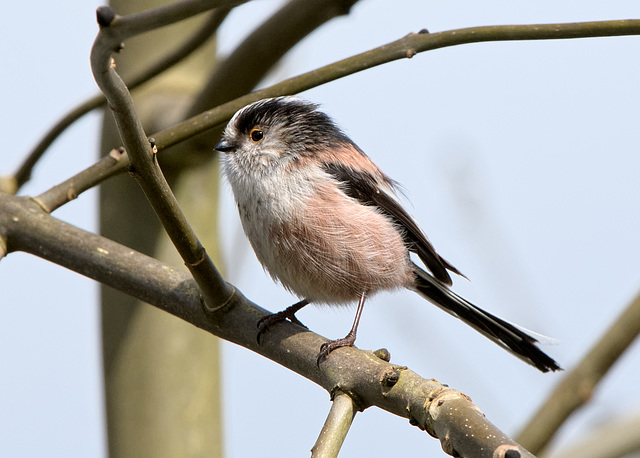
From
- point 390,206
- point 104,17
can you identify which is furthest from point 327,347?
point 390,206

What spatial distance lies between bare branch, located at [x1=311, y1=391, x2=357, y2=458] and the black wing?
1400 mm

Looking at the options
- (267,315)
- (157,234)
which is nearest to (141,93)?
(157,234)

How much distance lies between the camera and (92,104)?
2.96m

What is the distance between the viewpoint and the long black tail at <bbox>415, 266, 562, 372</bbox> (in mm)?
3270

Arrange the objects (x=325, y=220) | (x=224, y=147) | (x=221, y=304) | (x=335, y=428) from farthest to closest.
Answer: (x=224, y=147) → (x=325, y=220) → (x=221, y=304) → (x=335, y=428)

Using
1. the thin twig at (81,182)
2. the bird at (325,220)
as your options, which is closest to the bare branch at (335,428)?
the bird at (325,220)

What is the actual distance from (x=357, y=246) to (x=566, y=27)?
1266mm

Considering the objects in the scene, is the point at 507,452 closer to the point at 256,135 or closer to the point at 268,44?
the point at 268,44

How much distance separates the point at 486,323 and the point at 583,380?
0.76m

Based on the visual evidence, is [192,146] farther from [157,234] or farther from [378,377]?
[378,377]

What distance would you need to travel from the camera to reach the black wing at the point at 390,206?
327cm

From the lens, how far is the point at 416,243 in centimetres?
354

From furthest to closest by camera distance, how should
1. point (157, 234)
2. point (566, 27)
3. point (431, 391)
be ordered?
1. point (157, 234)
2. point (566, 27)
3. point (431, 391)

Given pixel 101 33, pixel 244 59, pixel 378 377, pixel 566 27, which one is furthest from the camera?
pixel 244 59
